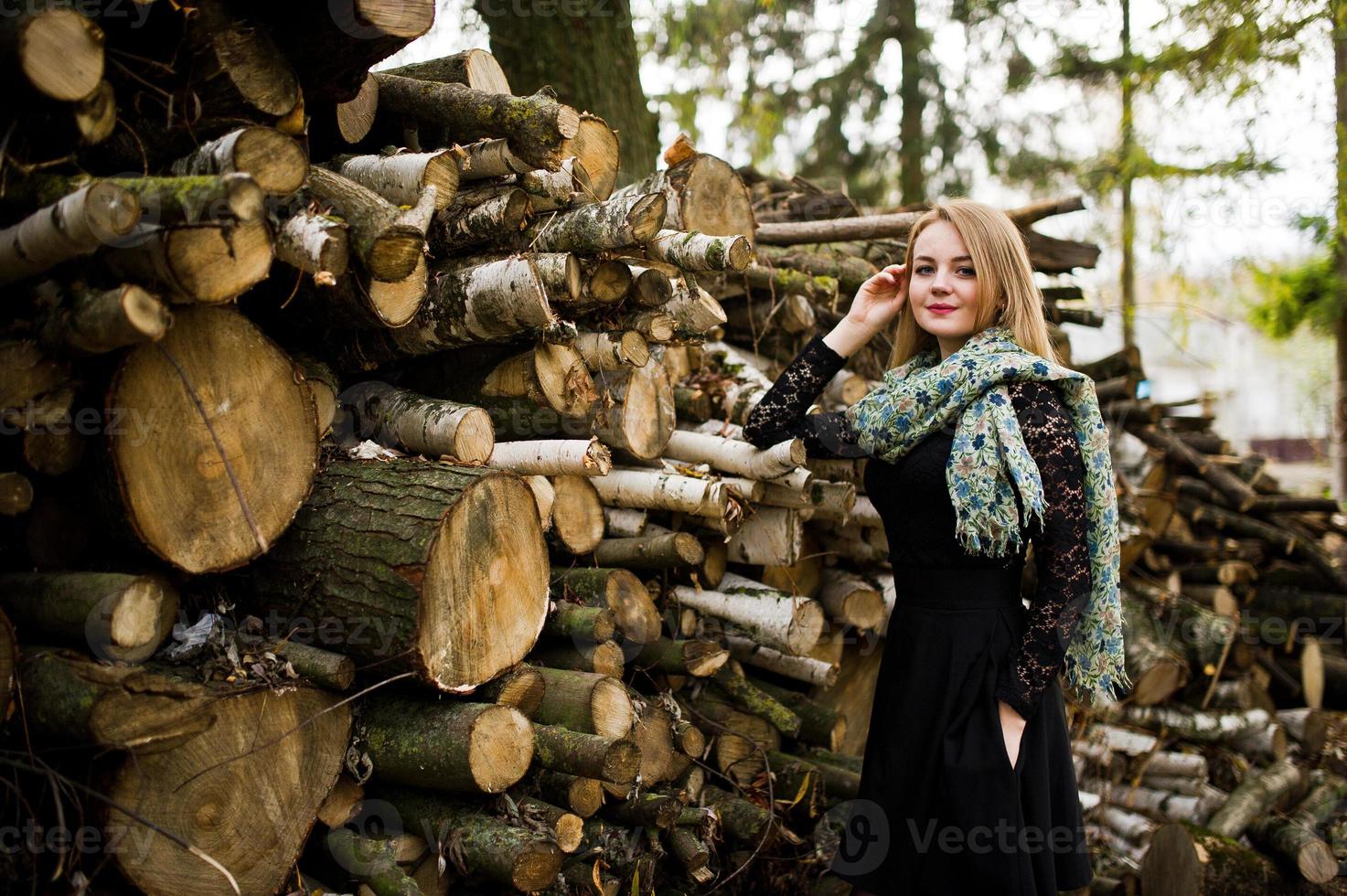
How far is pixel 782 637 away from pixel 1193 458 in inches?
168

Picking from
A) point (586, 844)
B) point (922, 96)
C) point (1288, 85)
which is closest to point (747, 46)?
point (922, 96)

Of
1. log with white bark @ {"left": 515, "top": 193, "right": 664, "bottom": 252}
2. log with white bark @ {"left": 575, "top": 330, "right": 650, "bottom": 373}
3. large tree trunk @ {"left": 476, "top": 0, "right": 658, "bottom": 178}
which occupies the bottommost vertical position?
log with white bark @ {"left": 575, "top": 330, "right": 650, "bottom": 373}

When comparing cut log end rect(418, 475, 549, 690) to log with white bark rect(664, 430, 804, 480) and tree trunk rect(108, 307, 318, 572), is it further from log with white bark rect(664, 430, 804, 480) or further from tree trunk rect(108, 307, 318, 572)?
log with white bark rect(664, 430, 804, 480)

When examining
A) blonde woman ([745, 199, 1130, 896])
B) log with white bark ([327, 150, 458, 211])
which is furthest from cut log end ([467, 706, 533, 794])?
log with white bark ([327, 150, 458, 211])

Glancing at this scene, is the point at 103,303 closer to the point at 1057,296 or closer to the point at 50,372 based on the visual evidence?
the point at 50,372

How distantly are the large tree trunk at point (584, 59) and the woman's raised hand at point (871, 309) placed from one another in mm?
2719

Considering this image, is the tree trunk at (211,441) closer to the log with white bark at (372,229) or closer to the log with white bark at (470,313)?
the log with white bark at (372,229)

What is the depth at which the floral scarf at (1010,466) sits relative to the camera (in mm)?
2527

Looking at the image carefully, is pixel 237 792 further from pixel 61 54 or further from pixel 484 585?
pixel 61 54

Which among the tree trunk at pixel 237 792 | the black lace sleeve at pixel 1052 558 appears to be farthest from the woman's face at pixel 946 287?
the tree trunk at pixel 237 792

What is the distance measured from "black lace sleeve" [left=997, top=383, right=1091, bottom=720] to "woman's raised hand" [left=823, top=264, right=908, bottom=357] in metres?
0.65

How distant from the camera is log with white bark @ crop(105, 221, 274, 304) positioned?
1.95 meters

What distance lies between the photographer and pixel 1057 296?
18.8 feet

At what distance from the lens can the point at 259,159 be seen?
2.15m
